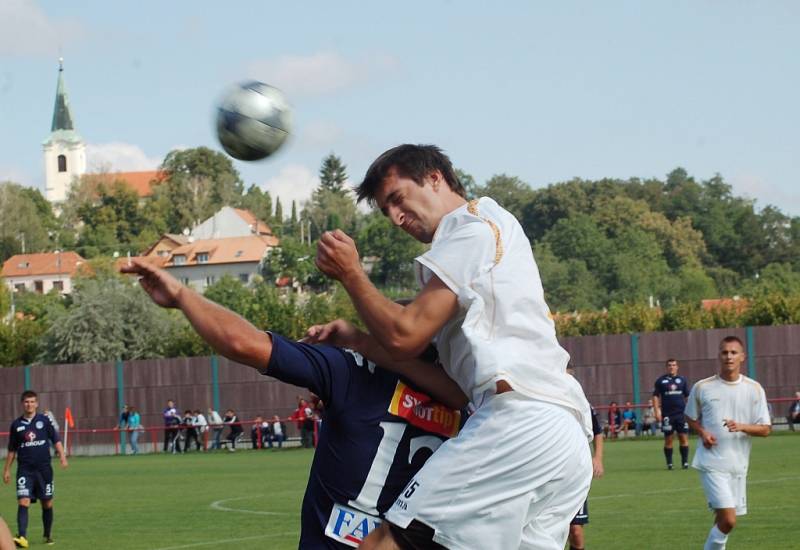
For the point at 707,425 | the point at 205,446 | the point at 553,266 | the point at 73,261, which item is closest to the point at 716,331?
the point at 205,446

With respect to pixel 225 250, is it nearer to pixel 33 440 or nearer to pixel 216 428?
pixel 216 428

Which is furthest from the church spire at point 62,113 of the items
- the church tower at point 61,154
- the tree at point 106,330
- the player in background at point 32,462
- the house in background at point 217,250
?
the player in background at point 32,462

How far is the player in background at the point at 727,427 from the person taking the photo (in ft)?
40.9

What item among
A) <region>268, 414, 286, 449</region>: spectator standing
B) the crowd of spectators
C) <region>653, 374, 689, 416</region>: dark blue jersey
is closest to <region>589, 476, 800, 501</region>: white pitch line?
<region>653, 374, 689, 416</region>: dark blue jersey

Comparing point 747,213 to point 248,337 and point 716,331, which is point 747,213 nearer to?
point 716,331

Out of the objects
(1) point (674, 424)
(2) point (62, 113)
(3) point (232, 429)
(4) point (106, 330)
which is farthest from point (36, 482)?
(2) point (62, 113)

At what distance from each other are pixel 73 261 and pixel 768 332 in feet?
387

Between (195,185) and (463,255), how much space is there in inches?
5779

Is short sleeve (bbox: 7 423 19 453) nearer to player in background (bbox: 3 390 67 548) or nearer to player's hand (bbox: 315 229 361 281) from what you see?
player in background (bbox: 3 390 67 548)

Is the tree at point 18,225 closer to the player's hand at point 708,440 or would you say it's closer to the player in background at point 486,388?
the player's hand at point 708,440

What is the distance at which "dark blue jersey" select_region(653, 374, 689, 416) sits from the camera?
27.4 meters

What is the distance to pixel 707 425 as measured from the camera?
1304cm

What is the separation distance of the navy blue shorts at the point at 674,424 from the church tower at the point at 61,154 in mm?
177728

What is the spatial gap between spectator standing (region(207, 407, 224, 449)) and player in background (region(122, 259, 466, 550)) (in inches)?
1577
